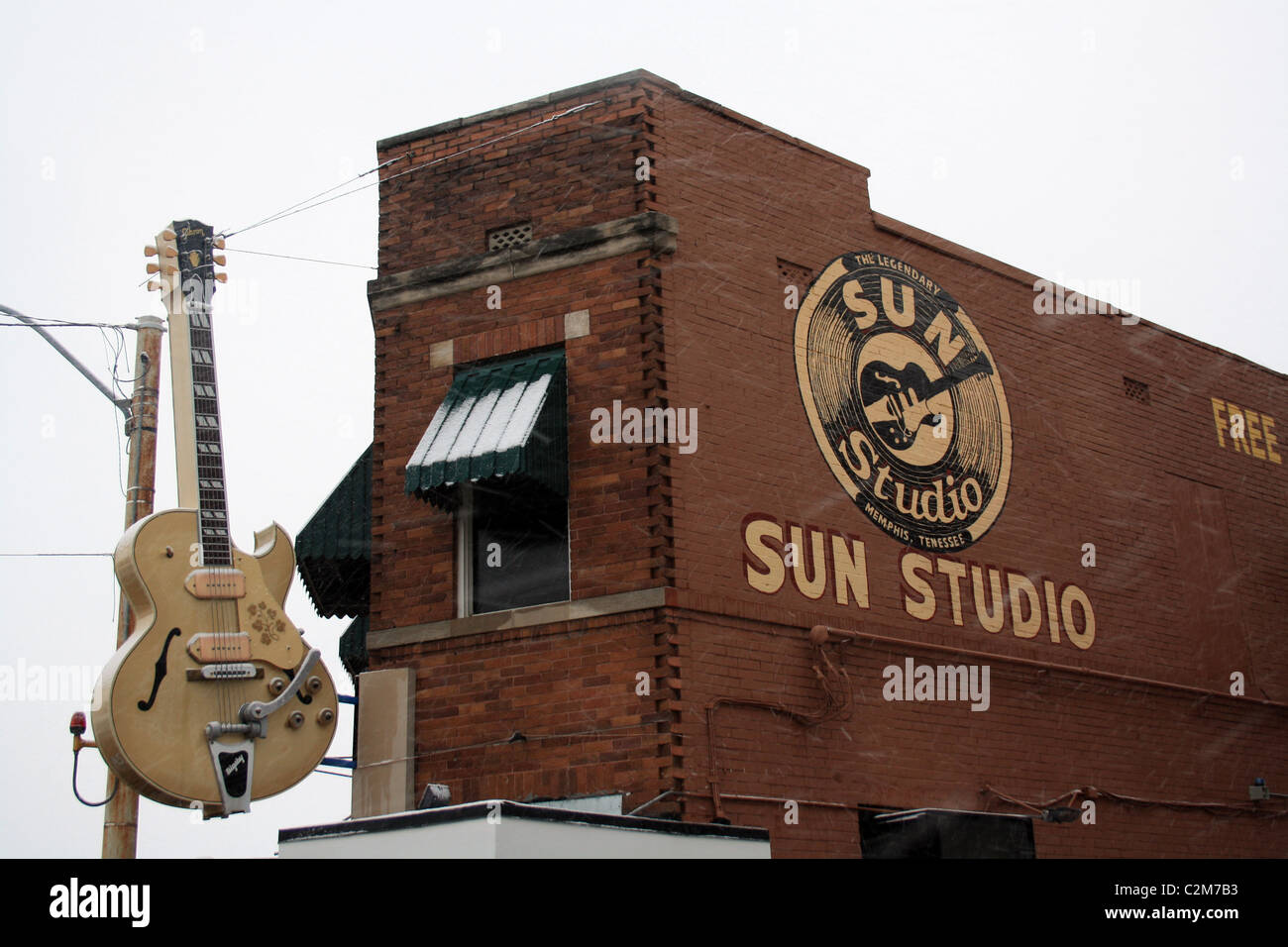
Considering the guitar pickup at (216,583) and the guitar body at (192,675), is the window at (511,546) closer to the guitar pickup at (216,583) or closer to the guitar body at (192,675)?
the guitar body at (192,675)

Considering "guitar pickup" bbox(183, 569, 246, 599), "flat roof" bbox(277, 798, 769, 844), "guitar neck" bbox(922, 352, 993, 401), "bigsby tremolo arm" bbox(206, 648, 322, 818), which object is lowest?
"flat roof" bbox(277, 798, 769, 844)

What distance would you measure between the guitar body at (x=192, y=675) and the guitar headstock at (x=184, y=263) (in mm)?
2073

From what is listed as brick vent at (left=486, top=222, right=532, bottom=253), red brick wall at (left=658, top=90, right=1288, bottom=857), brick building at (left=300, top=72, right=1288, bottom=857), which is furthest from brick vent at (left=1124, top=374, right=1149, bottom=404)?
brick vent at (left=486, top=222, right=532, bottom=253)

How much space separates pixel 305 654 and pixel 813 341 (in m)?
5.41

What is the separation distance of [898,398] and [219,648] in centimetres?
683

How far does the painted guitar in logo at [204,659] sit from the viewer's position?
11117 mm

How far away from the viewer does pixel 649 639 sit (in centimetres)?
1187

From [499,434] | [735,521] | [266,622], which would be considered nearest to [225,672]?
[266,622]

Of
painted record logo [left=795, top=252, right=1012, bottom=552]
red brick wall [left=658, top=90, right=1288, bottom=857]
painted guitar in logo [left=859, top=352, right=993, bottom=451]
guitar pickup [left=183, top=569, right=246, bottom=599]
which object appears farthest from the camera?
painted guitar in logo [left=859, top=352, right=993, bottom=451]

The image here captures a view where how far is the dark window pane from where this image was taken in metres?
12.6

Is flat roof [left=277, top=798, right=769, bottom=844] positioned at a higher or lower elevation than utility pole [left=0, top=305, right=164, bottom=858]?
lower

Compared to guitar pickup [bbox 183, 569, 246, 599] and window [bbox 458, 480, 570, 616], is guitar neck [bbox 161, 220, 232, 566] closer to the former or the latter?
guitar pickup [bbox 183, 569, 246, 599]

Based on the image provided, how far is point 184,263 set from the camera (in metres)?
13.1
